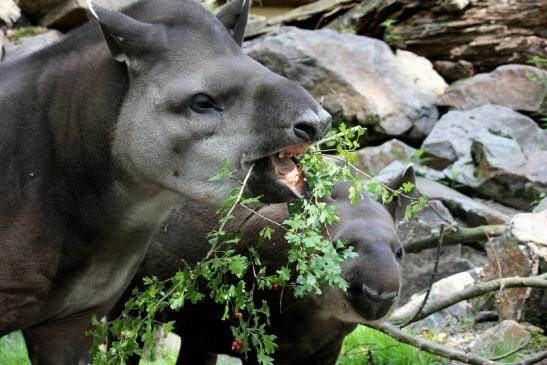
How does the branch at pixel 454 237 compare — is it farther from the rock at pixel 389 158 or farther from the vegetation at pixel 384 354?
the rock at pixel 389 158

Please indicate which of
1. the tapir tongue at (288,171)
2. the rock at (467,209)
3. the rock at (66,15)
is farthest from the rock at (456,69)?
the tapir tongue at (288,171)

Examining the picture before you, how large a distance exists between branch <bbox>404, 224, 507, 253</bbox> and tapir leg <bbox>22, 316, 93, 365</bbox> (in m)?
3.69

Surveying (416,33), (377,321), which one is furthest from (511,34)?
(377,321)

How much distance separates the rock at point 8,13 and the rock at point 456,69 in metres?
5.73

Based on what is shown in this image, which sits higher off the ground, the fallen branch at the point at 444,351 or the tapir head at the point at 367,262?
the tapir head at the point at 367,262

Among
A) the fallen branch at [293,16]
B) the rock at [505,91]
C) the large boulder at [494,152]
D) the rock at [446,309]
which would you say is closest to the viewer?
the rock at [446,309]

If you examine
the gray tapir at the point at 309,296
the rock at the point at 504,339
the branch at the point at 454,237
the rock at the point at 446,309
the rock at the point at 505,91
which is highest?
the gray tapir at the point at 309,296

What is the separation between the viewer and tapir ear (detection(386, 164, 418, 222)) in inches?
246

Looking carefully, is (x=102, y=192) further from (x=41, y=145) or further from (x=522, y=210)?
(x=522, y=210)

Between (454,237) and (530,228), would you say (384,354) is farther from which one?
(454,237)

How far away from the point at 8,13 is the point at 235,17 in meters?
7.00

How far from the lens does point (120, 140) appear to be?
489 centimetres

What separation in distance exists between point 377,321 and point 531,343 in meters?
2.07

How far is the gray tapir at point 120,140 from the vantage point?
15.3ft
